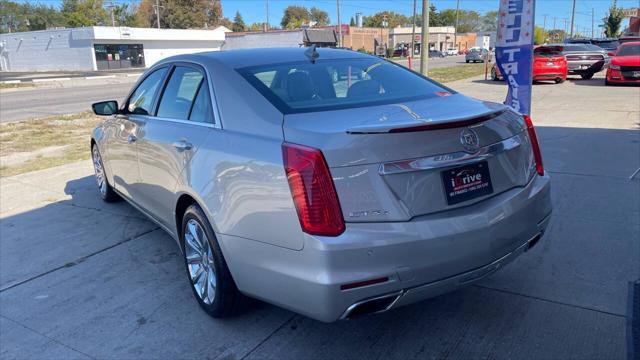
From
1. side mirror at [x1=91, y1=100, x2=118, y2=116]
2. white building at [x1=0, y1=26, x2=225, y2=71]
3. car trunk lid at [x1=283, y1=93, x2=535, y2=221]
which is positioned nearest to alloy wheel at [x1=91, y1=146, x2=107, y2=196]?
side mirror at [x1=91, y1=100, x2=118, y2=116]

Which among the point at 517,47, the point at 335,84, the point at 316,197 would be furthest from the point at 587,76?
the point at 316,197

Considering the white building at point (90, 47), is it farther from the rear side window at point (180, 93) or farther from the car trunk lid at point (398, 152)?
the car trunk lid at point (398, 152)

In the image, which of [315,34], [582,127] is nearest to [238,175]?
[582,127]

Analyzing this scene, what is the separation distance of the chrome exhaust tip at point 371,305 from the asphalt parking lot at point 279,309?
524mm

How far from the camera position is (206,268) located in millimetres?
3332

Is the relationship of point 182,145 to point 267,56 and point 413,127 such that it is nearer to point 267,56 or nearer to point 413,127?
point 267,56

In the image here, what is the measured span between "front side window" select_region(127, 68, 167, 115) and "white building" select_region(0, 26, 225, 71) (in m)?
53.4

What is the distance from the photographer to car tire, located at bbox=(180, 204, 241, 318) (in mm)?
3080

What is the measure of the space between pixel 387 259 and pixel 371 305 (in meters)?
0.25

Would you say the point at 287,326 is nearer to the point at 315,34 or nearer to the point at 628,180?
the point at 628,180

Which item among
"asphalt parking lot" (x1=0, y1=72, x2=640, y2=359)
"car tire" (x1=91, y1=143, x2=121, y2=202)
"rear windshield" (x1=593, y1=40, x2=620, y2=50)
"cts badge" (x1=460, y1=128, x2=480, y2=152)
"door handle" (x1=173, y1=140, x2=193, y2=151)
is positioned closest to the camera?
"cts badge" (x1=460, y1=128, x2=480, y2=152)

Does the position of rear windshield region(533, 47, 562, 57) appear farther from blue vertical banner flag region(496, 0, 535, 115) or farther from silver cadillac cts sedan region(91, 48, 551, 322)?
silver cadillac cts sedan region(91, 48, 551, 322)

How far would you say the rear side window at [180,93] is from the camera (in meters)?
3.65

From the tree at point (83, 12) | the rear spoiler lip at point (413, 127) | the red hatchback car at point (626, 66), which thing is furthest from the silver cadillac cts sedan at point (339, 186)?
the tree at point (83, 12)
